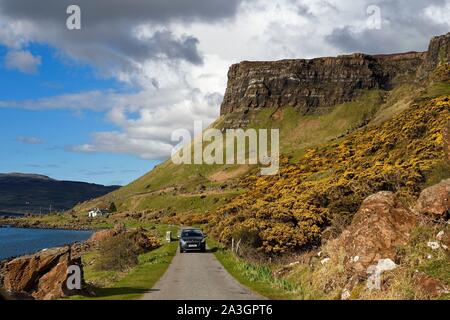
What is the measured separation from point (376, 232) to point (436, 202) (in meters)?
2.53

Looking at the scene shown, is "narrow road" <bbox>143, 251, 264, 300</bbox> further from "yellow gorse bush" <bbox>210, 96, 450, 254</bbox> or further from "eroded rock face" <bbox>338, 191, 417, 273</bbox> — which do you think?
"yellow gorse bush" <bbox>210, 96, 450, 254</bbox>

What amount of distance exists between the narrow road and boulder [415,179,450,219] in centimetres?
722

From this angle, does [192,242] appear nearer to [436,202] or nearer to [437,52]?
[436,202]

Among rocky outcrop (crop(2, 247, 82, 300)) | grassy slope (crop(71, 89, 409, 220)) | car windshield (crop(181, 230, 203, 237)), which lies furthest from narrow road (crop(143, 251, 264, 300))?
grassy slope (crop(71, 89, 409, 220))

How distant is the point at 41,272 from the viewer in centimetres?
2127

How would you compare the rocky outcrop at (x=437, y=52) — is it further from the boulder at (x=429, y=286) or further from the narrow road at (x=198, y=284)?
the boulder at (x=429, y=286)

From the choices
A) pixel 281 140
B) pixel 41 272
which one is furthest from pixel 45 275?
pixel 281 140

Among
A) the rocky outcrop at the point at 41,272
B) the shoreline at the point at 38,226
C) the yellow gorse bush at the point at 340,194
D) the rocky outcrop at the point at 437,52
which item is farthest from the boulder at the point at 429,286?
the rocky outcrop at the point at 437,52

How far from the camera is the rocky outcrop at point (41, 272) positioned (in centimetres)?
A: 1934

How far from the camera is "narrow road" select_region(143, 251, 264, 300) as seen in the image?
51.6ft

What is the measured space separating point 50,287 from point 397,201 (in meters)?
13.8

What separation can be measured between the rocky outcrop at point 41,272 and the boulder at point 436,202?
13579 mm

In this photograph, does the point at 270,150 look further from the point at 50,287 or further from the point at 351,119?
the point at 50,287

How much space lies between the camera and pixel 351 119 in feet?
582
